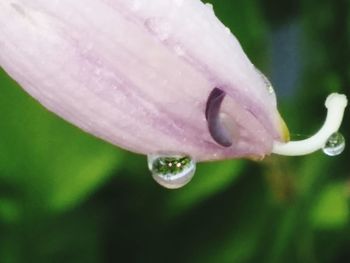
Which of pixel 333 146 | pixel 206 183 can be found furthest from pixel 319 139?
pixel 206 183

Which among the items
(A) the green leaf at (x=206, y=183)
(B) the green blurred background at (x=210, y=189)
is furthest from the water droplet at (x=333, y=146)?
(A) the green leaf at (x=206, y=183)

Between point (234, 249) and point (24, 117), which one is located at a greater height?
point (24, 117)

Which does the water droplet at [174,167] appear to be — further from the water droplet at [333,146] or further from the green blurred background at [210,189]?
the green blurred background at [210,189]

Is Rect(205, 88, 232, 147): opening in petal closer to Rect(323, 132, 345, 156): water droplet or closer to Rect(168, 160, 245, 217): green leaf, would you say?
Rect(323, 132, 345, 156): water droplet

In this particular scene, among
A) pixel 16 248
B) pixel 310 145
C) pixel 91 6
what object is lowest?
pixel 16 248

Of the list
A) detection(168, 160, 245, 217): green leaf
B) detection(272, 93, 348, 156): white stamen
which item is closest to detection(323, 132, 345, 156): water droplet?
detection(272, 93, 348, 156): white stamen

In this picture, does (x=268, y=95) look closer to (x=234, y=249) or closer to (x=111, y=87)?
(x=111, y=87)

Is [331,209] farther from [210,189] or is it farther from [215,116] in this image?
[215,116]

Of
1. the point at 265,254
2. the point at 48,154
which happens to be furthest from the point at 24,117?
the point at 265,254
